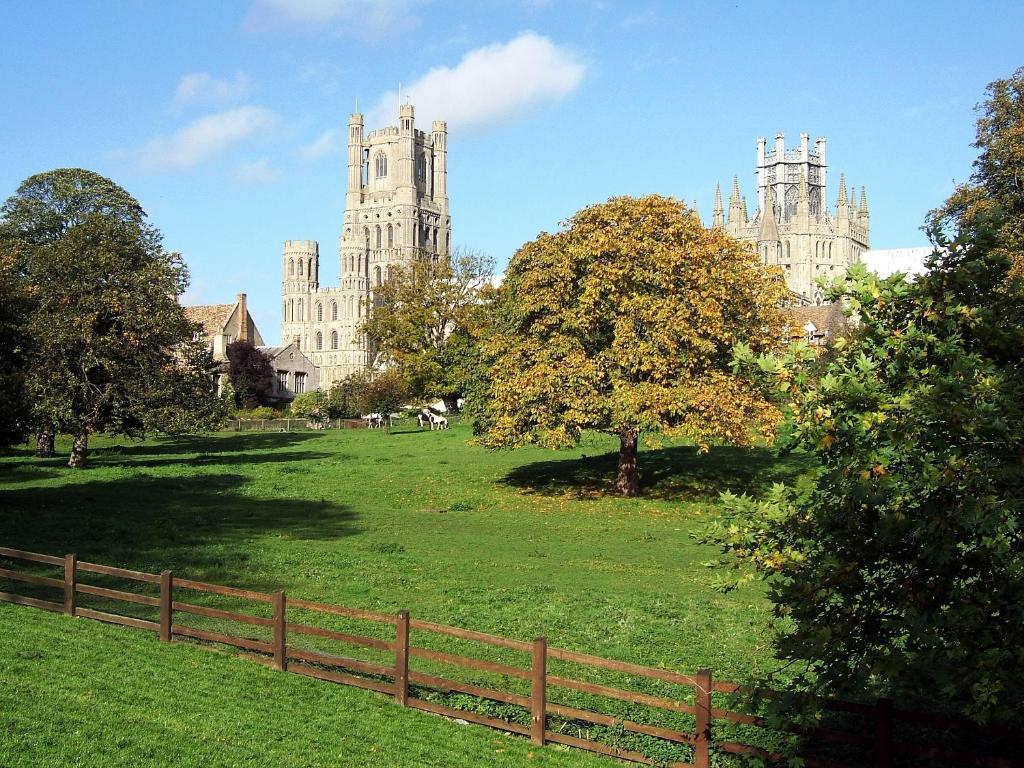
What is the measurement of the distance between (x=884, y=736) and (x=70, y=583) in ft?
44.8

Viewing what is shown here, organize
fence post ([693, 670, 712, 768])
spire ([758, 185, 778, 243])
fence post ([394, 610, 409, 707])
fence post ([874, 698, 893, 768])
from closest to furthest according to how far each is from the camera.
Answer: fence post ([874, 698, 893, 768]), fence post ([693, 670, 712, 768]), fence post ([394, 610, 409, 707]), spire ([758, 185, 778, 243])

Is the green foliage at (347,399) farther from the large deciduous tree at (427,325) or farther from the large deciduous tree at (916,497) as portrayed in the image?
the large deciduous tree at (916,497)

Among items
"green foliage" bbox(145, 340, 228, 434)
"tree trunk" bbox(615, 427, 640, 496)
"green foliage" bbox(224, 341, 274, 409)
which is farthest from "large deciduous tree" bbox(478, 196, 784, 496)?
"green foliage" bbox(224, 341, 274, 409)

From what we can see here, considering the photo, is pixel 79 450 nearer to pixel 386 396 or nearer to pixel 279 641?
pixel 386 396

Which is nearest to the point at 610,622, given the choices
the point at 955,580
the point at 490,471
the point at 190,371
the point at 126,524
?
the point at 955,580

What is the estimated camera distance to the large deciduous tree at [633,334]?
3625cm

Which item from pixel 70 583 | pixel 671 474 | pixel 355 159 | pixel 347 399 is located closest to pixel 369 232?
pixel 355 159

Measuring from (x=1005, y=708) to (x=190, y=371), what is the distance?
47.2m

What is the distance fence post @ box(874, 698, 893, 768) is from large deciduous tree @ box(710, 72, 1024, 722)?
443mm

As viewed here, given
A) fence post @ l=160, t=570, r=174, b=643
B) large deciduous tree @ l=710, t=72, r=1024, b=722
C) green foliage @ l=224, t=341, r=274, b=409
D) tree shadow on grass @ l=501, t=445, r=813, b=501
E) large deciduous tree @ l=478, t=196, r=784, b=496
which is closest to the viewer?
large deciduous tree @ l=710, t=72, r=1024, b=722

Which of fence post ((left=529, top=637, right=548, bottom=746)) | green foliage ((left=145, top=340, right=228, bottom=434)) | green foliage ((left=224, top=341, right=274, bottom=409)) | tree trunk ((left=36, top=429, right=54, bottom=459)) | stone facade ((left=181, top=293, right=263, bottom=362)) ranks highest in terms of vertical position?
stone facade ((left=181, top=293, right=263, bottom=362))

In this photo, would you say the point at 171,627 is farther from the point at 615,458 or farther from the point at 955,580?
the point at 615,458

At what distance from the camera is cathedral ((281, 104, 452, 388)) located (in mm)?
188875

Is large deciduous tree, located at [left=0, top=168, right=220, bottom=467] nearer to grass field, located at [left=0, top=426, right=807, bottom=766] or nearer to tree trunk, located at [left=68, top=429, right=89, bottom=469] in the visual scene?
tree trunk, located at [left=68, top=429, right=89, bottom=469]
